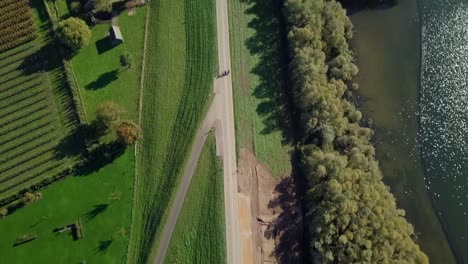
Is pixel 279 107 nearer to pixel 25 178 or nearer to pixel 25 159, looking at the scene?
pixel 25 159

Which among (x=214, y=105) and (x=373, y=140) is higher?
(x=214, y=105)

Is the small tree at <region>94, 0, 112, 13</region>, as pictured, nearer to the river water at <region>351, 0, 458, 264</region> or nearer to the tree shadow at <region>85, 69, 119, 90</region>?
the tree shadow at <region>85, 69, 119, 90</region>

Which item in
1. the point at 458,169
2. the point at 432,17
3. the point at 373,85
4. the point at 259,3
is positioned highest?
the point at 259,3

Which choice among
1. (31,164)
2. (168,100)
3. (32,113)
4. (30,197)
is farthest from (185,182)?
(32,113)

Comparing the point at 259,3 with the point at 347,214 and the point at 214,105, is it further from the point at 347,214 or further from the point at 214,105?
the point at 347,214

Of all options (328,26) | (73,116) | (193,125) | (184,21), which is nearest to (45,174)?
(73,116)

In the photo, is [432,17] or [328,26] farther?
[432,17]

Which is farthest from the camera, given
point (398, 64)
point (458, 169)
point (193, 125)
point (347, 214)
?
point (398, 64)

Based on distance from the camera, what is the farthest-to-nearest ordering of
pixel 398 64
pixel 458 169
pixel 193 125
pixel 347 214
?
pixel 398 64
pixel 458 169
pixel 193 125
pixel 347 214
